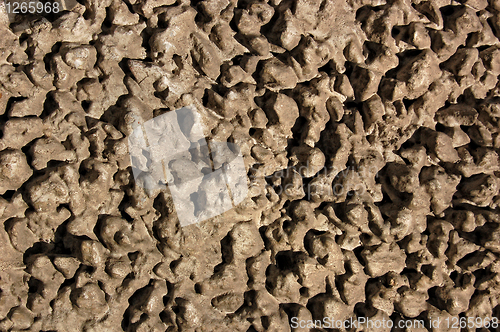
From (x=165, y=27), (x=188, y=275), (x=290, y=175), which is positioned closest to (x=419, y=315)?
(x=290, y=175)

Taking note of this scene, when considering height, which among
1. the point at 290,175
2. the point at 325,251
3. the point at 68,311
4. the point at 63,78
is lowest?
the point at 68,311

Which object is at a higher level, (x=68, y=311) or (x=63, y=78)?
(x=63, y=78)

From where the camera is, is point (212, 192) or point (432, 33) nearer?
point (212, 192)

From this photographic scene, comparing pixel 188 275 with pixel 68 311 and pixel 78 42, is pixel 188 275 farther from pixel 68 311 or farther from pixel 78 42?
pixel 78 42
